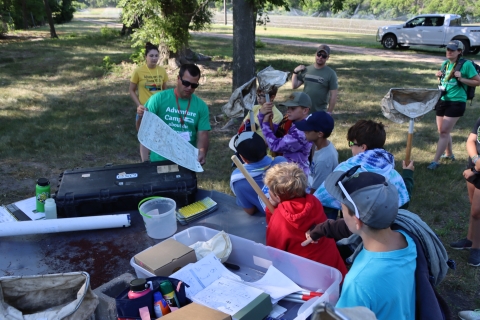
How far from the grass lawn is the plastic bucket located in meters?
2.29

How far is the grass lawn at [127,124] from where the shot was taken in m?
4.86

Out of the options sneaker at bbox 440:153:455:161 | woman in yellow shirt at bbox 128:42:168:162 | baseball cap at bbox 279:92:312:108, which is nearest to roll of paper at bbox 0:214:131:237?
baseball cap at bbox 279:92:312:108

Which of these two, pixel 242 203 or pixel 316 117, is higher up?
pixel 316 117

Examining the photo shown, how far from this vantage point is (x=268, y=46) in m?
20.0

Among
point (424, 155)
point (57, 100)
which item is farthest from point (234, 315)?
point (57, 100)

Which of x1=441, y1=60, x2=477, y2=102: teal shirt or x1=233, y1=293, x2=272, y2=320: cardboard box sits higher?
x1=441, y1=60, x2=477, y2=102: teal shirt

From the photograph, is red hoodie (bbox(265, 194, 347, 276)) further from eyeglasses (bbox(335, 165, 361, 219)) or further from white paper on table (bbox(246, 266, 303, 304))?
eyeglasses (bbox(335, 165, 361, 219))

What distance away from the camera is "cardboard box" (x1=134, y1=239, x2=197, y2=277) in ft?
6.72

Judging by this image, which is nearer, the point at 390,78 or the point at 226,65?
the point at 390,78

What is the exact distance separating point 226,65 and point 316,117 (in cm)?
1071

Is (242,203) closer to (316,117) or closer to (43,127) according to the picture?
(316,117)

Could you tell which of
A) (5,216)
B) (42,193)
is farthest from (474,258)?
(5,216)

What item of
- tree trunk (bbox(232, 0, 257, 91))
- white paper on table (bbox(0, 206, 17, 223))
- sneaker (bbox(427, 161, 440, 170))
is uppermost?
tree trunk (bbox(232, 0, 257, 91))

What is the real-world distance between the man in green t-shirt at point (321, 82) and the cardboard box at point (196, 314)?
4.16 meters
